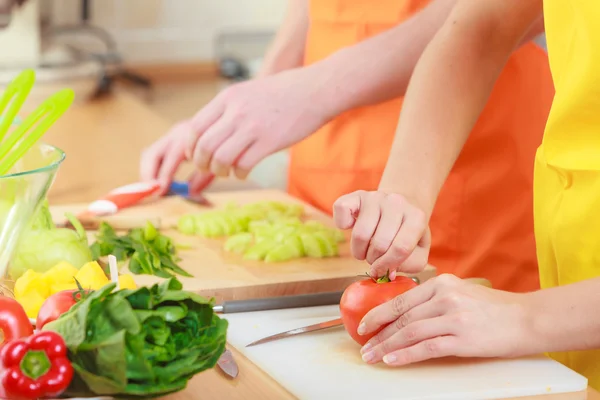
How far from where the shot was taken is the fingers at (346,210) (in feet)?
3.69

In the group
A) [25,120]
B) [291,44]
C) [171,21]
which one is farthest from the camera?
[171,21]

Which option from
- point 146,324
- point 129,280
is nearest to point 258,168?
point 129,280

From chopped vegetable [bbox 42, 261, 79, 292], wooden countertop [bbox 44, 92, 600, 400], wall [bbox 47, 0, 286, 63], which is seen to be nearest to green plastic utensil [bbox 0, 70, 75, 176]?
chopped vegetable [bbox 42, 261, 79, 292]

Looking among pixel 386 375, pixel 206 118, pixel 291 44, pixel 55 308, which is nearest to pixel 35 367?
pixel 55 308

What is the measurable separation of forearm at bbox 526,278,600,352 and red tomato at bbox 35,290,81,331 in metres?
0.47

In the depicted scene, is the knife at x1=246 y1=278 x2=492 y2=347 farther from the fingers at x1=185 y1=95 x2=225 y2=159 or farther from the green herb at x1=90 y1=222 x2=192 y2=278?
the fingers at x1=185 y1=95 x2=225 y2=159

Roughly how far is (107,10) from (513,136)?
2270 mm

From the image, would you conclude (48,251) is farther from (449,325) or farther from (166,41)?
(166,41)

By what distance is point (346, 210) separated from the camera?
1.13m

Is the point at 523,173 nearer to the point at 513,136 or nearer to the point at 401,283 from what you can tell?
the point at 513,136

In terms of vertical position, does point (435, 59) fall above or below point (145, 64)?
above

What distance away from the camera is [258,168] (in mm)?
2734

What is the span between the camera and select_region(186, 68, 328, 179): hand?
5.08ft

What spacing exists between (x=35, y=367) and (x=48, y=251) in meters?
0.49
